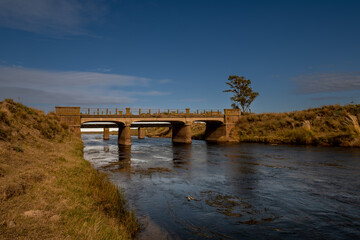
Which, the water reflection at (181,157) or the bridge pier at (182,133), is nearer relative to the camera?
the water reflection at (181,157)

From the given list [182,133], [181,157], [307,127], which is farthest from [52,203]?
[182,133]

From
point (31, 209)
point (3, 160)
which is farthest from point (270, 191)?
point (3, 160)

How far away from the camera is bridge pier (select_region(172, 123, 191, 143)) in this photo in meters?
61.1

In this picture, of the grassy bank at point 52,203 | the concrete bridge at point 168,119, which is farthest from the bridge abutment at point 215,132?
the grassy bank at point 52,203

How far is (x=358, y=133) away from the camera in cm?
3625

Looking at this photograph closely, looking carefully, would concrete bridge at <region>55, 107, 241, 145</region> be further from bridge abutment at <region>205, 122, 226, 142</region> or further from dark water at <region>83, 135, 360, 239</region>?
dark water at <region>83, 135, 360, 239</region>

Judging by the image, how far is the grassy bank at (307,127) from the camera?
126 feet

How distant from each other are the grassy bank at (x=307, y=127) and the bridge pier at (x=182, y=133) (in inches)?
450

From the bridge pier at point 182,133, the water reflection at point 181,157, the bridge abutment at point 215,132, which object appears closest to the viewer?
the water reflection at point 181,157

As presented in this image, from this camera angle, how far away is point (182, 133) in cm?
6247

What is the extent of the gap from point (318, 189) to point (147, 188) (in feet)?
36.0

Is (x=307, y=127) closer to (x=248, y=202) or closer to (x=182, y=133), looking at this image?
(x=182, y=133)

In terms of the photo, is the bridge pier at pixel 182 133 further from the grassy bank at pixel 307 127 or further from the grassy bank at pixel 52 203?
the grassy bank at pixel 52 203

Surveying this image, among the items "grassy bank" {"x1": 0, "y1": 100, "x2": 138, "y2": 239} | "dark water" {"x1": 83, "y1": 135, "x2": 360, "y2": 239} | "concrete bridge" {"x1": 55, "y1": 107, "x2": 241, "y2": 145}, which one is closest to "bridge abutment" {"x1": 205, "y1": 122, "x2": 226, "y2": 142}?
"concrete bridge" {"x1": 55, "y1": 107, "x2": 241, "y2": 145}
